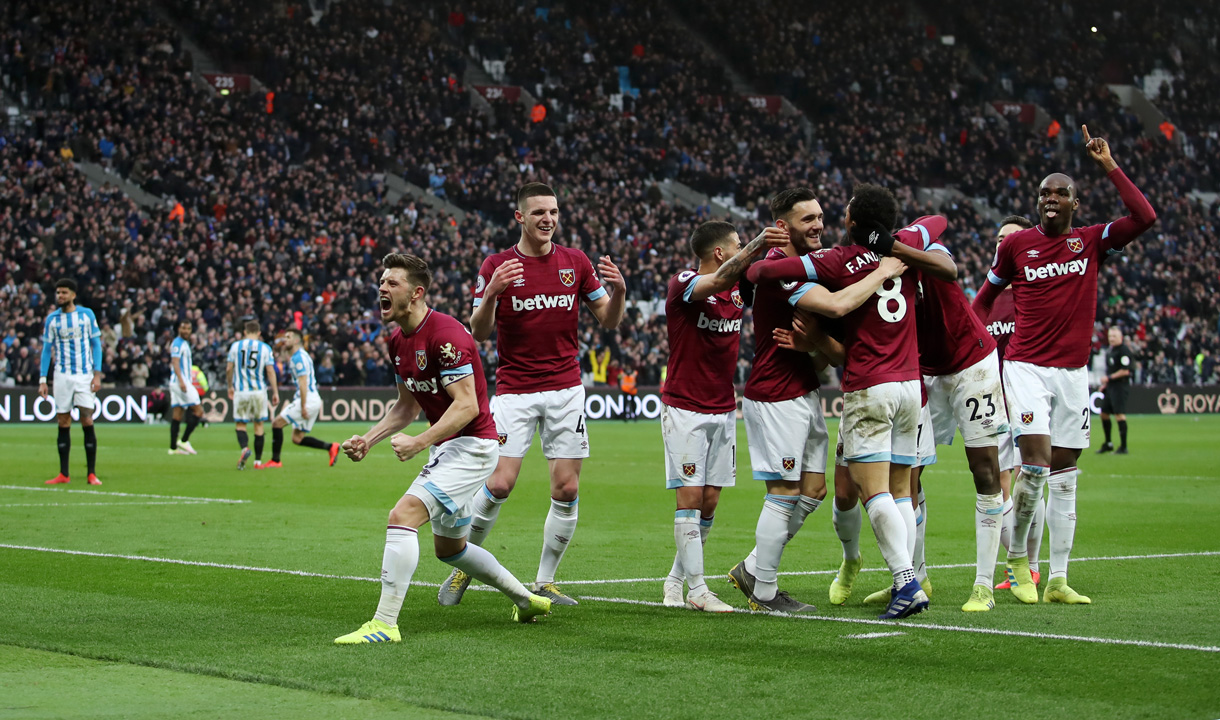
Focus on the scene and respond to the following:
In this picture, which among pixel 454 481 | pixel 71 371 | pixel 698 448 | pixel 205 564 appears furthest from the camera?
pixel 71 371

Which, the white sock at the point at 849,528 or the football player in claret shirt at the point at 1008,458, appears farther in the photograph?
the football player in claret shirt at the point at 1008,458

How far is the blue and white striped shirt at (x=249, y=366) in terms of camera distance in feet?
69.2

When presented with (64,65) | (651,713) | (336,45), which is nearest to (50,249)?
(64,65)

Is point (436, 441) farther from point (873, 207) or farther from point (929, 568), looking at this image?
Result: point (929, 568)

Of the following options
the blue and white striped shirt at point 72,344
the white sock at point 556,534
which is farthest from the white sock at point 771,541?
the blue and white striped shirt at point 72,344

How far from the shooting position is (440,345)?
708 centimetres

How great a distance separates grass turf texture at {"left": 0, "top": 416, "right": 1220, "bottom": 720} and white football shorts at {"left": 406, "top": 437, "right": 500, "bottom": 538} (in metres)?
0.59

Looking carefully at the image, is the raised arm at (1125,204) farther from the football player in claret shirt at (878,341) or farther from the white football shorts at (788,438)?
the white football shorts at (788,438)

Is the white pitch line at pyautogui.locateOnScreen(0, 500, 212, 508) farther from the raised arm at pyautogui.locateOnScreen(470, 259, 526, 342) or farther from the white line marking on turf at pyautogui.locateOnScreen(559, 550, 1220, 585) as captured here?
the raised arm at pyautogui.locateOnScreen(470, 259, 526, 342)

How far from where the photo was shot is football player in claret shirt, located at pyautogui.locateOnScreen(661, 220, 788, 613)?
26.4 ft

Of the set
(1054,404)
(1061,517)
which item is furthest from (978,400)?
(1061,517)

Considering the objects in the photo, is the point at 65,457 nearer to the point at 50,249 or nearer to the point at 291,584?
the point at 291,584

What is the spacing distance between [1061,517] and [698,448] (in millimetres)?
2286

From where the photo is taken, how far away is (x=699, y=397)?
810 cm
